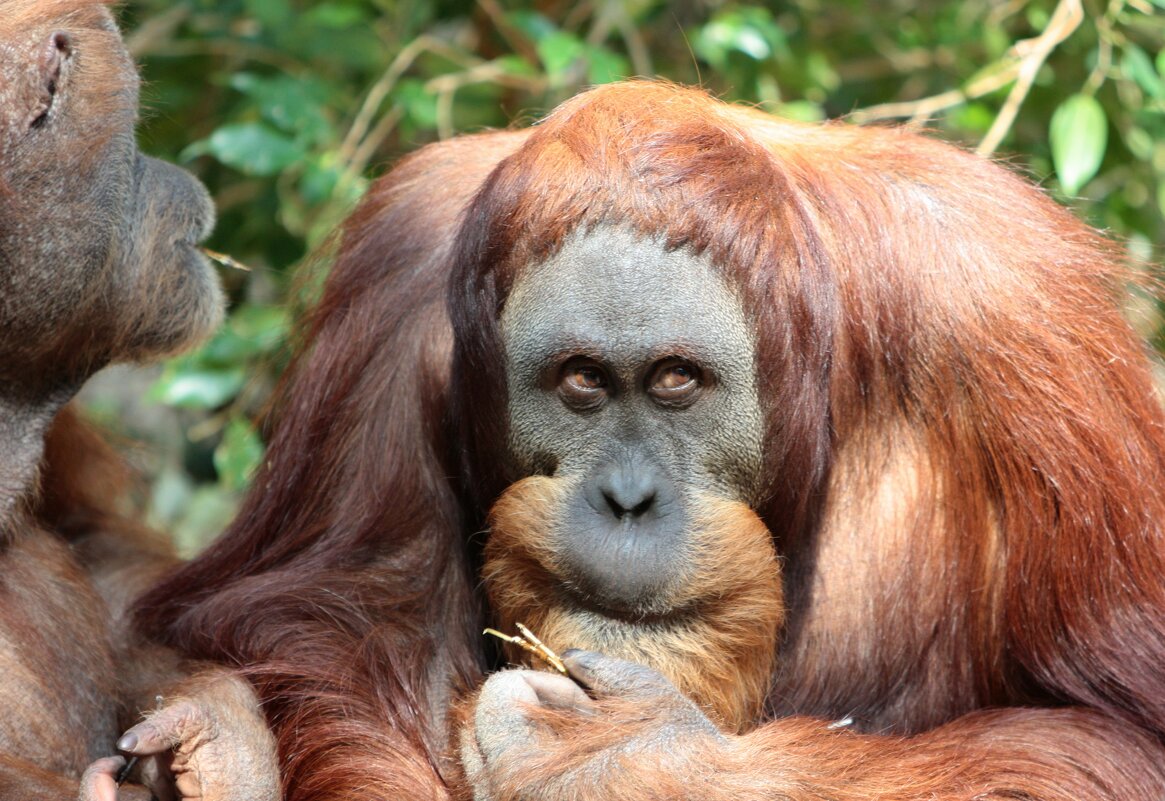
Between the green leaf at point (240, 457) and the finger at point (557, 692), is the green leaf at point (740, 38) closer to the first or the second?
the green leaf at point (240, 457)

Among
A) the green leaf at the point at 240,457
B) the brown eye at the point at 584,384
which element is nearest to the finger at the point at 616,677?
the brown eye at the point at 584,384

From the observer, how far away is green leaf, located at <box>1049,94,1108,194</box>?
3.42m

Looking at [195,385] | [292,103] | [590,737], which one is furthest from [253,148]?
[590,737]

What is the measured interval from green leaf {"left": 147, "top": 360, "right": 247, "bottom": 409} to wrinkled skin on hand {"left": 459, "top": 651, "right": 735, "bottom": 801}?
171 centimetres

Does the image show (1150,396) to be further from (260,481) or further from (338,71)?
(338,71)

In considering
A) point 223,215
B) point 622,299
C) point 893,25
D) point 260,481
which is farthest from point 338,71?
point 622,299

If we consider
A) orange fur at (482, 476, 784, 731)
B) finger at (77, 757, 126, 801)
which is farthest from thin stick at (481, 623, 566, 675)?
finger at (77, 757, 126, 801)

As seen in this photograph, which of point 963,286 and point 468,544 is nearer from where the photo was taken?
point 963,286

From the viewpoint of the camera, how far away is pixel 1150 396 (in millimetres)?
2584

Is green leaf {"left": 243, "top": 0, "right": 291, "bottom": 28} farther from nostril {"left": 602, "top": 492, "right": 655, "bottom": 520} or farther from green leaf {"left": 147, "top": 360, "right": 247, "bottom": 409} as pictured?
nostril {"left": 602, "top": 492, "right": 655, "bottom": 520}

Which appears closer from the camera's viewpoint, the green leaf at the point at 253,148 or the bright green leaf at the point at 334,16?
the green leaf at the point at 253,148

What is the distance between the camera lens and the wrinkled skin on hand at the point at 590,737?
215cm

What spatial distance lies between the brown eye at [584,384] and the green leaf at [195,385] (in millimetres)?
1670

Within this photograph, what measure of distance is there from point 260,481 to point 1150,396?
1634 millimetres
